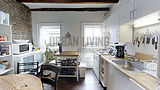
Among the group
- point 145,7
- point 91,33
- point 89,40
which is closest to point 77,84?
point 89,40

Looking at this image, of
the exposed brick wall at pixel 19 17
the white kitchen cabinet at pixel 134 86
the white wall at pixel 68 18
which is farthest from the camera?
the white wall at pixel 68 18

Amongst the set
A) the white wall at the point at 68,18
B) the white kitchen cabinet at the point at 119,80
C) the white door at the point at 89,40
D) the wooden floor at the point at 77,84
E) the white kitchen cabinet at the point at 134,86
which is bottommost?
the wooden floor at the point at 77,84

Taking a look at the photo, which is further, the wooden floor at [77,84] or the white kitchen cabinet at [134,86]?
the wooden floor at [77,84]

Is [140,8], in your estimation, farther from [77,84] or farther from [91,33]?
[91,33]

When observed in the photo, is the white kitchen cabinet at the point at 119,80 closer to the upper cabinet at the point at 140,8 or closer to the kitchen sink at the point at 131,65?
the kitchen sink at the point at 131,65

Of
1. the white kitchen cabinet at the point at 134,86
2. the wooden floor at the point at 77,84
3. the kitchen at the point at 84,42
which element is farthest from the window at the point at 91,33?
the white kitchen cabinet at the point at 134,86

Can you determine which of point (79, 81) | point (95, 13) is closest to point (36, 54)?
point (79, 81)

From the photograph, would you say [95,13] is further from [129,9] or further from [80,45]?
[129,9]

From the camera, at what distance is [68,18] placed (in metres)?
4.33

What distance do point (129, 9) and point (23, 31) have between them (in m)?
3.60

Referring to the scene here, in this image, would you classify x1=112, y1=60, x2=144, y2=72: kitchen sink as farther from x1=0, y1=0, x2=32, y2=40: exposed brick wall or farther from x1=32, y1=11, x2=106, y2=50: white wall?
x1=0, y1=0, x2=32, y2=40: exposed brick wall

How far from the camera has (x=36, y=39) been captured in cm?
437

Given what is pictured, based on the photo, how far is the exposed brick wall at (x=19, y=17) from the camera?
9.35 feet

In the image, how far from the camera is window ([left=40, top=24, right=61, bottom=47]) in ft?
14.4
